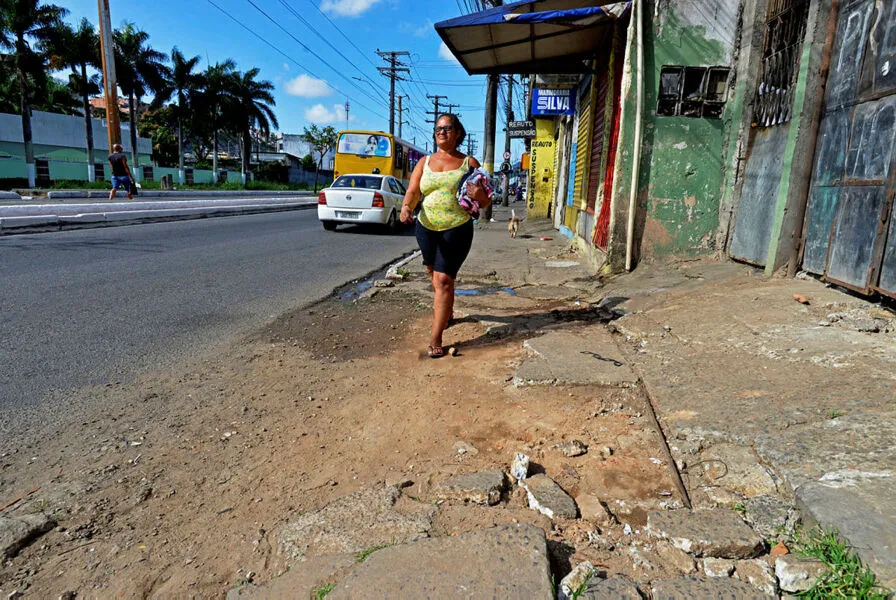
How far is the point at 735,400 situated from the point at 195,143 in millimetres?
66438

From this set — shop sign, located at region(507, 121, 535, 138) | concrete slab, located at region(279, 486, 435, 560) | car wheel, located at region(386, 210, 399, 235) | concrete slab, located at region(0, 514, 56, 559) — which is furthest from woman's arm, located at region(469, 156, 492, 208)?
shop sign, located at region(507, 121, 535, 138)

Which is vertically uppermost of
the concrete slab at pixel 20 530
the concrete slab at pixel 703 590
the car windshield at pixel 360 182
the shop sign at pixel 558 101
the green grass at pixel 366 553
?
the shop sign at pixel 558 101

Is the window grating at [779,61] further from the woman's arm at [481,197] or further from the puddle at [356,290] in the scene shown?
the puddle at [356,290]

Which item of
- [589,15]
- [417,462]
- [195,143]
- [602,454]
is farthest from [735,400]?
[195,143]

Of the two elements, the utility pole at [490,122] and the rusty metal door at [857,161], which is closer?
the rusty metal door at [857,161]

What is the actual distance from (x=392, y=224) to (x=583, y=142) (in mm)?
5205

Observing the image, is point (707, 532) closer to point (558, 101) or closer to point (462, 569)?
point (462, 569)

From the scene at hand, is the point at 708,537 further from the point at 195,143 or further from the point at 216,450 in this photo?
the point at 195,143

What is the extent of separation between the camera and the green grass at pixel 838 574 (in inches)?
56.7

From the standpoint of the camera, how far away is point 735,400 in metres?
2.64

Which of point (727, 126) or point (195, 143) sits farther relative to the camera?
point (195, 143)

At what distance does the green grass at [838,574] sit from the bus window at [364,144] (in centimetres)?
2103

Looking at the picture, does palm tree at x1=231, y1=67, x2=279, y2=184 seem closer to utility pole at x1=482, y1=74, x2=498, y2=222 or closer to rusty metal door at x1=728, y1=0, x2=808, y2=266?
utility pole at x1=482, y1=74, x2=498, y2=222

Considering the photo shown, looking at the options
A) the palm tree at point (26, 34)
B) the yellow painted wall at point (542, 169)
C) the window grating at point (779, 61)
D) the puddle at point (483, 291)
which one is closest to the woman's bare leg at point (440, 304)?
the puddle at point (483, 291)
